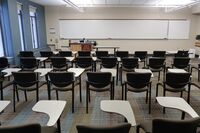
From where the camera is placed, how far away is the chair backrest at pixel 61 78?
3.22m

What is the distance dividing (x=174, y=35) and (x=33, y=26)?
7795mm

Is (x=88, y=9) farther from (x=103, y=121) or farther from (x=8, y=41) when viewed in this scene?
(x=103, y=121)

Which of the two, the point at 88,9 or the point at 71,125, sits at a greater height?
the point at 88,9

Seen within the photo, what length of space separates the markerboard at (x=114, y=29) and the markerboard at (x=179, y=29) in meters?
0.23

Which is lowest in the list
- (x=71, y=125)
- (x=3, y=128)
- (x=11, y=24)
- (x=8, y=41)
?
(x=71, y=125)

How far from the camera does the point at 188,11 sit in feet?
33.0

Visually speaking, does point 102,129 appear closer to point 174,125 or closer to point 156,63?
point 174,125

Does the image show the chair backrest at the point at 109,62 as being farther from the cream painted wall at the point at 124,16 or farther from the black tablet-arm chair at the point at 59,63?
the cream painted wall at the point at 124,16

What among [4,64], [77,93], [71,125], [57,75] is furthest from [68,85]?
[4,64]

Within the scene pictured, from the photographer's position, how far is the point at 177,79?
3.21 metres

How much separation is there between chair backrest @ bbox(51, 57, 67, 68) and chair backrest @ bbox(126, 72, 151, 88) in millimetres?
2406

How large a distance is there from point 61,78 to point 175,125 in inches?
88.3

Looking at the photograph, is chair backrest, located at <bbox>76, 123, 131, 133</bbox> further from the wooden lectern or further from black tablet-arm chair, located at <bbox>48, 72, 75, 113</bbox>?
the wooden lectern

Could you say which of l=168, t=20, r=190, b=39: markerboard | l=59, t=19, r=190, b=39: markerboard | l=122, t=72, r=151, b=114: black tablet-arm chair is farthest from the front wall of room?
l=168, t=20, r=190, b=39: markerboard
